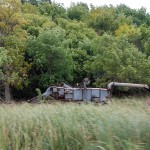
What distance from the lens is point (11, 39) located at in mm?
33500

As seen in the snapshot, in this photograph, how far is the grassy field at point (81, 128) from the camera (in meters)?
4.34

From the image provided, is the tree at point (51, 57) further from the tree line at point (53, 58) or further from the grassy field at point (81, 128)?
the grassy field at point (81, 128)

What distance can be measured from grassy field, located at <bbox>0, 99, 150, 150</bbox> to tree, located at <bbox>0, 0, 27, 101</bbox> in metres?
27.4

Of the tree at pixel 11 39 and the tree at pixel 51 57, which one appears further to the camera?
the tree at pixel 51 57

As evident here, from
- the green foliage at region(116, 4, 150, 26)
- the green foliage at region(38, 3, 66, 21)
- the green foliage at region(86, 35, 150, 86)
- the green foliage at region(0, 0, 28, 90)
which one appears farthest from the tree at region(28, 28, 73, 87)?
the green foliage at region(116, 4, 150, 26)

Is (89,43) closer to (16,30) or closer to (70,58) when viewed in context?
(70,58)

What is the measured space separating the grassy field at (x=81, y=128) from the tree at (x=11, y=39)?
2740 cm

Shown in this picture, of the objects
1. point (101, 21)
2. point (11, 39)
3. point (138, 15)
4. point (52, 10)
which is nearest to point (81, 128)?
point (11, 39)

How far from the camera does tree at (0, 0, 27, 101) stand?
109 feet

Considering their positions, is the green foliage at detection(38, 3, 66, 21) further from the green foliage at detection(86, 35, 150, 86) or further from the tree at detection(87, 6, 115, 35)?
the green foliage at detection(86, 35, 150, 86)

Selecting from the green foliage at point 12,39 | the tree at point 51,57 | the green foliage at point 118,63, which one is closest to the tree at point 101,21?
the green foliage at point 118,63

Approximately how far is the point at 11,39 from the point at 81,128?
29.4 meters

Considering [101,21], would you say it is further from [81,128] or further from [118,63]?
[81,128]

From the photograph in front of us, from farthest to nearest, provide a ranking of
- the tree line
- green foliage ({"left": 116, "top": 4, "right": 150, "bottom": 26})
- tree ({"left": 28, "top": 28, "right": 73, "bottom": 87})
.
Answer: green foliage ({"left": 116, "top": 4, "right": 150, "bottom": 26}) → tree ({"left": 28, "top": 28, "right": 73, "bottom": 87}) → the tree line
